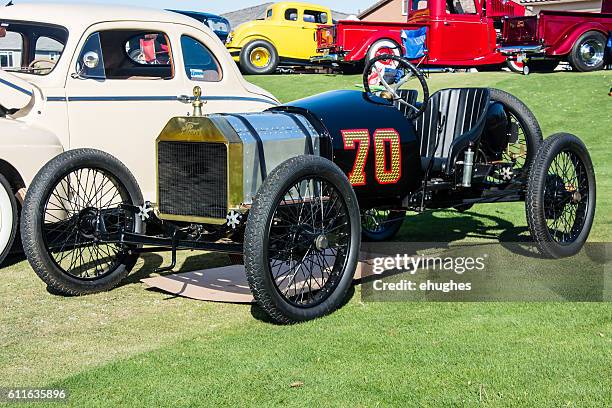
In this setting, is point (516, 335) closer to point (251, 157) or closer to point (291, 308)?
point (291, 308)

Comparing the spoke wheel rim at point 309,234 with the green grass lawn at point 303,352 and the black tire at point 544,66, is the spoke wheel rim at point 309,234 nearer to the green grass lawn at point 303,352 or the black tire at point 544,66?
the green grass lawn at point 303,352

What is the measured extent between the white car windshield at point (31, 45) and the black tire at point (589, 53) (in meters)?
15.8

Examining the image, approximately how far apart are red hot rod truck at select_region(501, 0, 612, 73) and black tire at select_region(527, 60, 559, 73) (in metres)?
1.19

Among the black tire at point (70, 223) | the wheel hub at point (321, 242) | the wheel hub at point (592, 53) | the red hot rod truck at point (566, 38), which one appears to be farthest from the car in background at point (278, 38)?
the wheel hub at point (321, 242)

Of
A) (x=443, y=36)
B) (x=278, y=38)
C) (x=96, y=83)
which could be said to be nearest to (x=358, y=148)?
(x=96, y=83)

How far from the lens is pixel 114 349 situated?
14.6ft

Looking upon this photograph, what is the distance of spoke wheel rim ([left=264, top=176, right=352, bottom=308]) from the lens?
4.84 m

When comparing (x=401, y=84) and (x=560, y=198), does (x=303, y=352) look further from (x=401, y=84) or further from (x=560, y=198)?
(x=560, y=198)

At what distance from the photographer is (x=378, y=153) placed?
18.9 ft

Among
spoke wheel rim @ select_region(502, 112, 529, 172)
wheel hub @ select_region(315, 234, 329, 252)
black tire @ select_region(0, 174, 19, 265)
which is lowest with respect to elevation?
black tire @ select_region(0, 174, 19, 265)

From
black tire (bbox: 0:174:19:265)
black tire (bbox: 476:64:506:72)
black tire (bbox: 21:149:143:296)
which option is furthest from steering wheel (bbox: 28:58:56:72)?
black tire (bbox: 476:64:506:72)

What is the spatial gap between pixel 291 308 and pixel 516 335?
1271 millimetres

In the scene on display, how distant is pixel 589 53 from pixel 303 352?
1830cm

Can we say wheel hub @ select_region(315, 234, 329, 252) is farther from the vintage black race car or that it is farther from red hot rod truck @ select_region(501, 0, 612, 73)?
red hot rod truck @ select_region(501, 0, 612, 73)
